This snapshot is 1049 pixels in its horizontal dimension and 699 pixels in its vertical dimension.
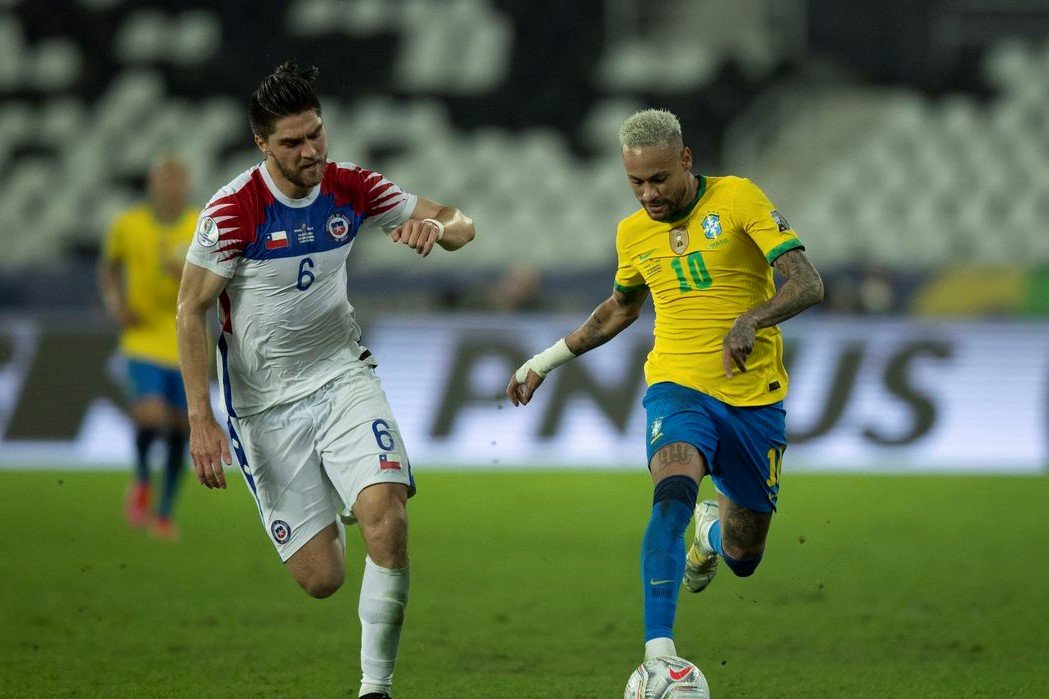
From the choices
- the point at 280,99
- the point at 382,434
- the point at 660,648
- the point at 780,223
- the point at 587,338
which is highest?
the point at 280,99

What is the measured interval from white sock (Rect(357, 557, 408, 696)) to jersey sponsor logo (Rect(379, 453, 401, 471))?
0.35 meters

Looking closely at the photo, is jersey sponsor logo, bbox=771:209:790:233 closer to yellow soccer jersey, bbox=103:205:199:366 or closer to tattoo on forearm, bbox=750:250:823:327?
tattoo on forearm, bbox=750:250:823:327

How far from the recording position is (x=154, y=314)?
33.7 feet

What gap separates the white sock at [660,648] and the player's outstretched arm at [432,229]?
1.52m

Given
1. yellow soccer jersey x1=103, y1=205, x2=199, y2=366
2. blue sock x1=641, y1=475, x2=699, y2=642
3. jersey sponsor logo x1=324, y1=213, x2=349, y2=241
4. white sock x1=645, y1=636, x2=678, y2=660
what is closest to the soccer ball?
white sock x1=645, y1=636, x2=678, y2=660

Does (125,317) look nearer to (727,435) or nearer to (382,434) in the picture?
(382,434)

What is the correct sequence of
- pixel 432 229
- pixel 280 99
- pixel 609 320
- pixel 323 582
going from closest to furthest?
pixel 280 99 < pixel 432 229 < pixel 323 582 < pixel 609 320

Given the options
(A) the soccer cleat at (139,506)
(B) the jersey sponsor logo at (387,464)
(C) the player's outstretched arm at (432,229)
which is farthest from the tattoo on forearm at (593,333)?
(A) the soccer cleat at (139,506)

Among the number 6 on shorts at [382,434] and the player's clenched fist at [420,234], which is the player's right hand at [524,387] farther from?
the player's clenched fist at [420,234]

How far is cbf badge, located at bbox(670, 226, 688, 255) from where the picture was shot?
5773 millimetres

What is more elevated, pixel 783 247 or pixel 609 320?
pixel 783 247

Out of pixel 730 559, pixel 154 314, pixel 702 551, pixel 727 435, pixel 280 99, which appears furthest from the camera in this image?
pixel 154 314

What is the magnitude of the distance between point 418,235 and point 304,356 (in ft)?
2.38

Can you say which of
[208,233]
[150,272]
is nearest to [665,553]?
[208,233]
